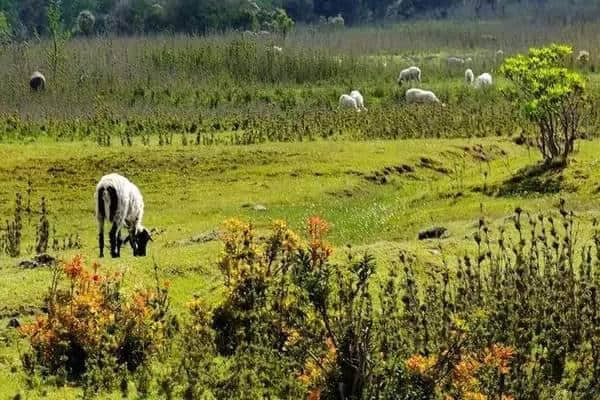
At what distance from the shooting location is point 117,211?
1462 cm

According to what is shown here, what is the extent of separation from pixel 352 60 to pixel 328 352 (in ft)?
136

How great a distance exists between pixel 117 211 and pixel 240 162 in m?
10.1

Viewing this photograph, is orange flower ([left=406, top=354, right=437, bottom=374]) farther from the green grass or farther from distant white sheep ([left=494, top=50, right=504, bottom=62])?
distant white sheep ([left=494, top=50, right=504, bottom=62])

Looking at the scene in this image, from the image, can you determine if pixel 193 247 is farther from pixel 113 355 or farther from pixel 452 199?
pixel 452 199

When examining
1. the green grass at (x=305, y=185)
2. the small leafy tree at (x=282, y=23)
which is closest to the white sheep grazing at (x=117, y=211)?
the green grass at (x=305, y=185)

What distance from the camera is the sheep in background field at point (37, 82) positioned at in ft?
128

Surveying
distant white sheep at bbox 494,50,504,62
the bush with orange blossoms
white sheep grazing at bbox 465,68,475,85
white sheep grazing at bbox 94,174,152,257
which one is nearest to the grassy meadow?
white sheep grazing at bbox 94,174,152,257

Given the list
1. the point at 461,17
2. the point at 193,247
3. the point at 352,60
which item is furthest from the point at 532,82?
the point at 461,17

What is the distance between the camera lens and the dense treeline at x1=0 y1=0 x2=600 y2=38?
89.9 metres

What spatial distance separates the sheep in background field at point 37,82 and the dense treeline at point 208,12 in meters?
27.6

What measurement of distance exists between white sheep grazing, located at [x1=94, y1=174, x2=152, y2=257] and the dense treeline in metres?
54.6

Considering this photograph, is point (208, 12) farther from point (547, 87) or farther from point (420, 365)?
point (420, 365)

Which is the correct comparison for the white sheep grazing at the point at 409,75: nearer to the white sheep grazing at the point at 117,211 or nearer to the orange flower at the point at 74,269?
the white sheep grazing at the point at 117,211

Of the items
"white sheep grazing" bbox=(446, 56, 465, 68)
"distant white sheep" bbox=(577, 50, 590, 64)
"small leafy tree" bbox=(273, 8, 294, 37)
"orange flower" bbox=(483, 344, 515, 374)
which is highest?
"small leafy tree" bbox=(273, 8, 294, 37)
